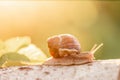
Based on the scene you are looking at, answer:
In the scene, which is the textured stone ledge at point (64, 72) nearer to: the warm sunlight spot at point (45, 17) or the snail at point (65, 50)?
the snail at point (65, 50)

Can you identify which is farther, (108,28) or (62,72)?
(108,28)

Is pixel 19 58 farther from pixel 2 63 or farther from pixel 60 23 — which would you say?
pixel 60 23

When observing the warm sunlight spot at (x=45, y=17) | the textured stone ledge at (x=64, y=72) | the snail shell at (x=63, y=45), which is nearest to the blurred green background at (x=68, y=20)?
the warm sunlight spot at (x=45, y=17)

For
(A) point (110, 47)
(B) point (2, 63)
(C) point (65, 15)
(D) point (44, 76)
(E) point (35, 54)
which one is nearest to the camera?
(D) point (44, 76)

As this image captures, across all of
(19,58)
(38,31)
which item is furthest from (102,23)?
(19,58)

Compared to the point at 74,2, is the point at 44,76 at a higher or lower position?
lower

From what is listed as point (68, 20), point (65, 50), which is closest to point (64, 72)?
point (65, 50)
